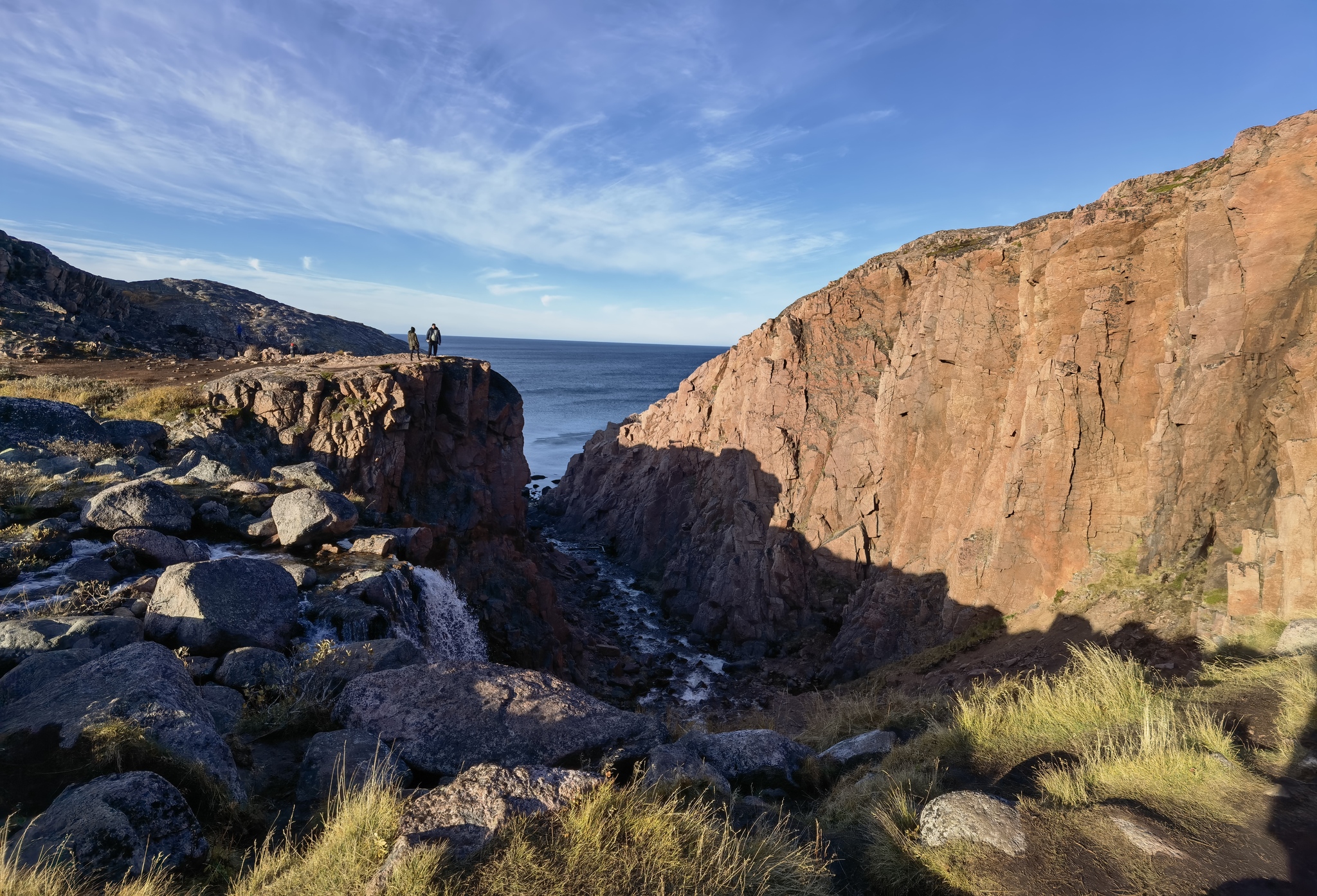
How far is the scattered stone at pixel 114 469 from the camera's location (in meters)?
15.3

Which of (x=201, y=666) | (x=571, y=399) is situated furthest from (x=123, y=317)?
(x=571, y=399)

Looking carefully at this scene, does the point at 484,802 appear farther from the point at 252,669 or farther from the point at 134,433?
the point at 134,433

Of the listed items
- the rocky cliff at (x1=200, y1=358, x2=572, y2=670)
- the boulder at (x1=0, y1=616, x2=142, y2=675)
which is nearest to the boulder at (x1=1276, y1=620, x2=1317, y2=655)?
the boulder at (x1=0, y1=616, x2=142, y2=675)

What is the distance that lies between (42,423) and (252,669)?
13983 mm

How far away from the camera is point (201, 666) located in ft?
27.7

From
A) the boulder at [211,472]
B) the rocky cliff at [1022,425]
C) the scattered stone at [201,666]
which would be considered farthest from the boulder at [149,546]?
the rocky cliff at [1022,425]

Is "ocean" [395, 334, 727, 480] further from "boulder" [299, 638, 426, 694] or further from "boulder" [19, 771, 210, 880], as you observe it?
"boulder" [19, 771, 210, 880]

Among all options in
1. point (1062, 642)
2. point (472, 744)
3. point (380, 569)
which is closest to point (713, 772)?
point (472, 744)

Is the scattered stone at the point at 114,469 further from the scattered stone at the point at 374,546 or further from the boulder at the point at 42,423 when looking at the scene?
the scattered stone at the point at 374,546

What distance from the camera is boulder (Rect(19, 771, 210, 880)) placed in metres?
3.89

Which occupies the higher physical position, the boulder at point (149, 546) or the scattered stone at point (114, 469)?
the scattered stone at point (114, 469)

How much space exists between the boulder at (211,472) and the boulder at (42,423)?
2.90 m

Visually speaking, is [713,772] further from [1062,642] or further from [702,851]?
[1062,642]

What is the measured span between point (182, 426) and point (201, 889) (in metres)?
23.2
